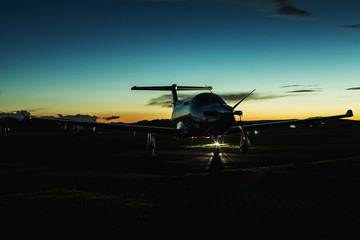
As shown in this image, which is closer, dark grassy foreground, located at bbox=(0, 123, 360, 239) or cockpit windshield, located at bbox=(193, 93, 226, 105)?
dark grassy foreground, located at bbox=(0, 123, 360, 239)

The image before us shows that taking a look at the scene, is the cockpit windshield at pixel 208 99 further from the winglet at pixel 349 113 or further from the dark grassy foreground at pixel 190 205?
the winglet at pixel 349 113

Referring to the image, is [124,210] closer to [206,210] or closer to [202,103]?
[206,210]

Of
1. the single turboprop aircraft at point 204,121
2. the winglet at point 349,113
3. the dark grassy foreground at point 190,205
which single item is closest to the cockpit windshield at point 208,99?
the single turboprop aircraft at point 204,121

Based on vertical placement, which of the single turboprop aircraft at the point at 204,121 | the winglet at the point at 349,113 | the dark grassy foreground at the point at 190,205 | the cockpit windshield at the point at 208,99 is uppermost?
the cockpit windshield at the point at 208,99

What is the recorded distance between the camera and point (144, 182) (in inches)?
472

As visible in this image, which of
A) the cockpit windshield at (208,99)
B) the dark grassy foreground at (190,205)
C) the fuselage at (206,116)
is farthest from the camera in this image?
the cockpit windshield at (208,99)

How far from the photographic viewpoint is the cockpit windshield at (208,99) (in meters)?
20.7

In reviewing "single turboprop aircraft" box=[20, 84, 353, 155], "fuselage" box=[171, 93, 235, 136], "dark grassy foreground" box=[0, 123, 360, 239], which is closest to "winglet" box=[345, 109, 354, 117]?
"single turboprop aircraft" box=[20, 84, 353, 155]

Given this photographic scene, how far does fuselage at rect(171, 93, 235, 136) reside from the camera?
19.8 m

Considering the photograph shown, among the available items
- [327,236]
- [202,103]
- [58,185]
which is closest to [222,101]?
[202,103]

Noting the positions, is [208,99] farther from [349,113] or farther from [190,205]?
[349,113]

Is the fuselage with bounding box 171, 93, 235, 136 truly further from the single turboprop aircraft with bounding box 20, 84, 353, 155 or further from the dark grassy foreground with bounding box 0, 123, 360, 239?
the dark grassy foreground with bounding box 0, 123, 360, 239

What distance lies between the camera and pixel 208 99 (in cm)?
2098

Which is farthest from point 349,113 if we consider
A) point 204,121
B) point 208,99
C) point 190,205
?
point 190,205
